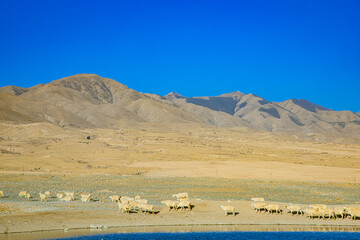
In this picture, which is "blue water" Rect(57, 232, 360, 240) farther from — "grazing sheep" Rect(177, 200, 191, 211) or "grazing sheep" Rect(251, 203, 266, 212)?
"grazing sheep" Rect(177, 200, 191, 211)

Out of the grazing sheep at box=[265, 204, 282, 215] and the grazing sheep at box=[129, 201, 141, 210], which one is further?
the grazing sheep at box=[265, 204, 282, 215]

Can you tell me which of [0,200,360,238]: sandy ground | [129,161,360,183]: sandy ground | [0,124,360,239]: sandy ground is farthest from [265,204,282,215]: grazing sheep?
[129,161,360,183]: sandy ground

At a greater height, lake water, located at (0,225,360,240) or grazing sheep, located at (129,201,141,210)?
grazing sheep, located at (129,201,141,210)

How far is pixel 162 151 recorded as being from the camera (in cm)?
8594

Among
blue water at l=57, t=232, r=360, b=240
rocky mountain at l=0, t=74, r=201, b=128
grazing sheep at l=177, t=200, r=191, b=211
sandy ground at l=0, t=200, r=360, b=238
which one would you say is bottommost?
blue water at l=57, t=232, r=360, b=240

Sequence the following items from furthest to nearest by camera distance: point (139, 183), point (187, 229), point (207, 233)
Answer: point (139, 183), point (187, 229), point (207, 233)

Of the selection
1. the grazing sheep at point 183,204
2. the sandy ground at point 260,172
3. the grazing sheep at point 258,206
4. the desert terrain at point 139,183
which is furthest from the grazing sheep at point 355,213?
the sandy ground at point 260,172

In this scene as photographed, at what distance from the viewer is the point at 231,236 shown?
19.2 metres

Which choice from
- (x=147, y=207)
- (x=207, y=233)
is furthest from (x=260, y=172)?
(x=207, y=233)

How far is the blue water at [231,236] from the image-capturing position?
18.8m

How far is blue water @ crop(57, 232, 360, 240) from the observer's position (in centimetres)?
1878

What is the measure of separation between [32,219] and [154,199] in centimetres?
1005

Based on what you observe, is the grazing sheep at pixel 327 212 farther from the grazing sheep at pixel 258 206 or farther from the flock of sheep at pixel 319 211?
the grazing sheep at pixel 258 206

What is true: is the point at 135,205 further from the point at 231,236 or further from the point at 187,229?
the point at 231,236
